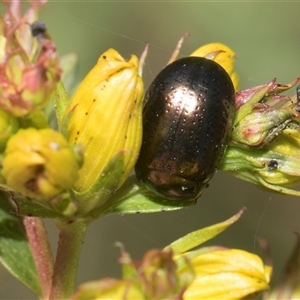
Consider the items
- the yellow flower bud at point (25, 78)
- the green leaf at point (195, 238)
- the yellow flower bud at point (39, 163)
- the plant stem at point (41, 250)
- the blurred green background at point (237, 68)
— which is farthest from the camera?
Result: the blurred green background at point (237, 68)

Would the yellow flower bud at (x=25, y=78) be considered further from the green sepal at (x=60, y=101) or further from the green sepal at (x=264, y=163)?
the green sepal at (x=264, y=163)

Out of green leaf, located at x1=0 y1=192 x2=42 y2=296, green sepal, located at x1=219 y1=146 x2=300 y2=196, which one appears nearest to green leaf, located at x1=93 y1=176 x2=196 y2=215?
green sepal, located at x1=219 y1=146 x2=300 y2=196

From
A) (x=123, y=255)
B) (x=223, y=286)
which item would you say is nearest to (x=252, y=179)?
(x=223, y=286)

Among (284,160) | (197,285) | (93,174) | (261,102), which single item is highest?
(261,102)

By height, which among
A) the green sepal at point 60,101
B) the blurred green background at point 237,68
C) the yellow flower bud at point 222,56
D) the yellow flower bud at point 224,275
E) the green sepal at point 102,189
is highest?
the yellow flower bud at point 222,56

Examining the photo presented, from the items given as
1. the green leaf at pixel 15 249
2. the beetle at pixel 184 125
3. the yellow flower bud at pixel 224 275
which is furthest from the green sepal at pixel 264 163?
the green leaf at pixel 15 249

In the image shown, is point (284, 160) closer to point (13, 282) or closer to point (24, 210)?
point (24, 210)

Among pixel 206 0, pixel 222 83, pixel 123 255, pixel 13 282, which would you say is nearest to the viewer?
pixel 123 255
